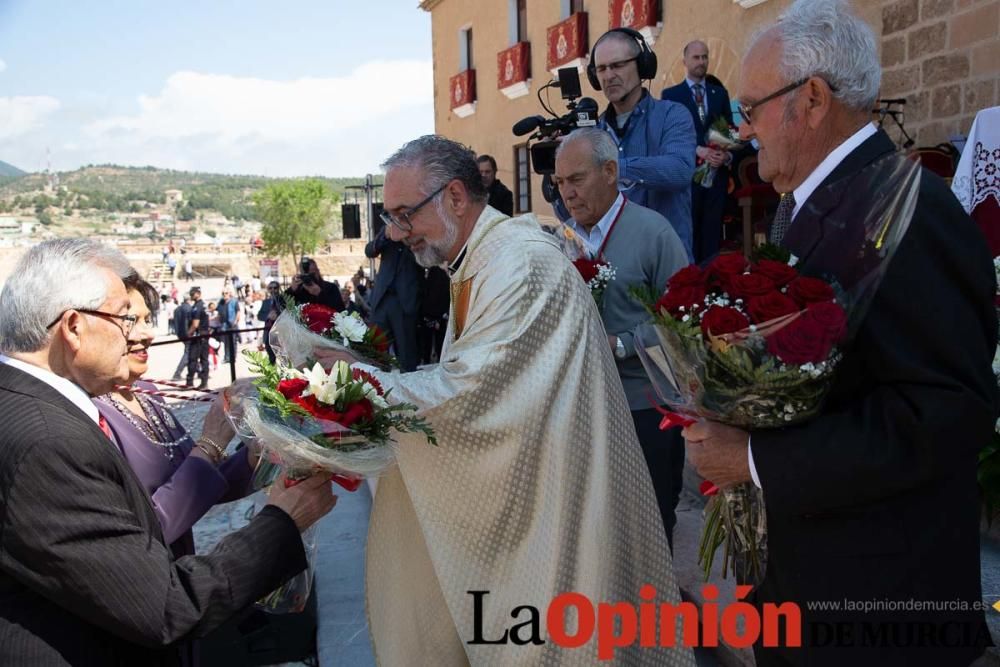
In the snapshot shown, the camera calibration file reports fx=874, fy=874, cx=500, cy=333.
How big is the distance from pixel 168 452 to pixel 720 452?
1.65m

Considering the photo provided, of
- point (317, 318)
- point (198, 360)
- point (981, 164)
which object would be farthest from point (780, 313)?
point (198, 360)

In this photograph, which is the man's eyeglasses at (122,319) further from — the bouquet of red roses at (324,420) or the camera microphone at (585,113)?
the camera microphone at (585,113)

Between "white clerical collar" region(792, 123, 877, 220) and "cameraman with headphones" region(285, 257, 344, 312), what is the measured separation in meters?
8.08

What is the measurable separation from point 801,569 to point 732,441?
12.1 inches

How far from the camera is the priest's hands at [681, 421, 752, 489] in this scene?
178 cm

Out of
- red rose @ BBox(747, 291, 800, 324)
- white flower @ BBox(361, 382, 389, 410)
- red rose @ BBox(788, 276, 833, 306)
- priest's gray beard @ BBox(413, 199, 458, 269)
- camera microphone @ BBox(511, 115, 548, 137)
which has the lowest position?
white flower @ BBox(361, 382, 389, 410)

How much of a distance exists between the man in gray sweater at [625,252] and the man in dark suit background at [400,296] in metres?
2.72

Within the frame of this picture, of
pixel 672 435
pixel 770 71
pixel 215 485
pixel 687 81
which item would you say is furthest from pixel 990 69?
pixel 215 485

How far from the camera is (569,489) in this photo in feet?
7.84

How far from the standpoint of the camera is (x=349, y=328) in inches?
114

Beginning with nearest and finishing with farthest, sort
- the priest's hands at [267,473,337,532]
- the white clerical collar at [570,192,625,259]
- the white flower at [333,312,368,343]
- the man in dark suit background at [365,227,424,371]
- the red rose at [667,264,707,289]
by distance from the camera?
the red rose at [667,264,707,289], the priest's hands at [267,473,337,532], the white flower at [333,312,368,343], the white clerical collar at [570,192,625,259], the man in dark suit background at [365,227,424,371]

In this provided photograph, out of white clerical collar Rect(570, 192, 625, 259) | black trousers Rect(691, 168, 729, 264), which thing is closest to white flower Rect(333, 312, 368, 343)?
white clerical collar Rect(570, 192, 625, 259)

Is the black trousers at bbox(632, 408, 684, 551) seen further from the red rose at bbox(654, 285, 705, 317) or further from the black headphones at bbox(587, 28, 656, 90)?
the black headphones at bbox(587, 28, 656, 90)

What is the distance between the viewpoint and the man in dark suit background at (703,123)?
20.5ft
